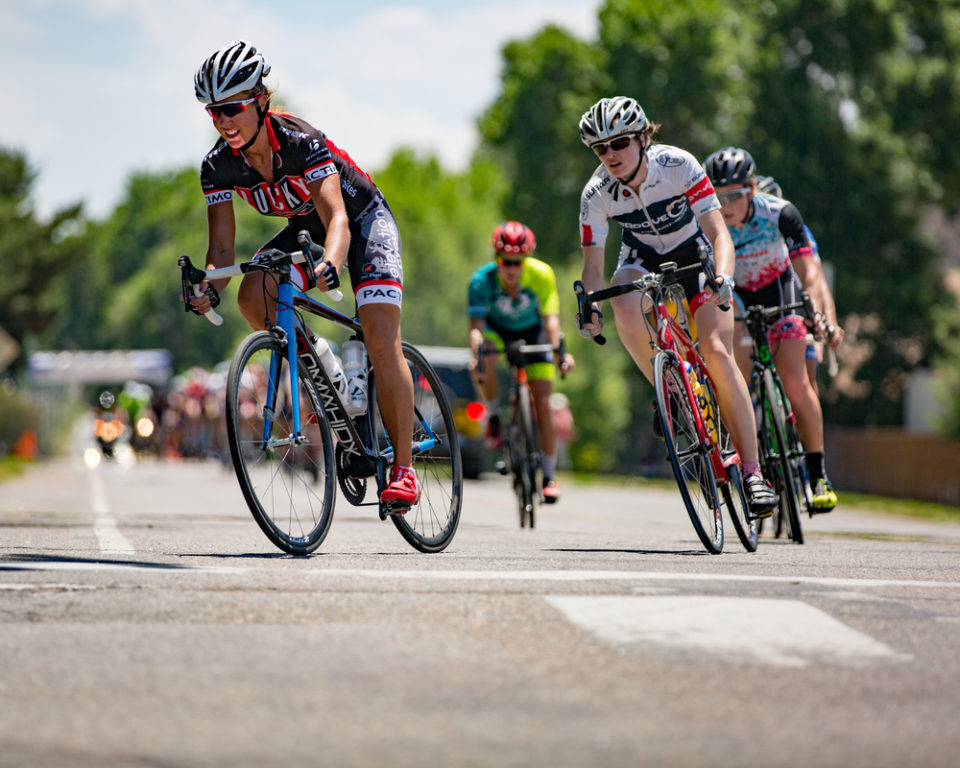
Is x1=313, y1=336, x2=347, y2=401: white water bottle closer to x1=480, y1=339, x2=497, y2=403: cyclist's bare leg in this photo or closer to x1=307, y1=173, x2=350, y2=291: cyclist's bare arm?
x1=307, y1=173, x2=350, y2=291: cyclist's bare arm

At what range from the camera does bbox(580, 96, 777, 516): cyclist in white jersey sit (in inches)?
304

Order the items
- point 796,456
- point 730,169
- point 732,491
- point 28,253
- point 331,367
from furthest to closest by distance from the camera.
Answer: point 28,253 < point 730,169 < point 796,456 < point 732,491 < point 331,367

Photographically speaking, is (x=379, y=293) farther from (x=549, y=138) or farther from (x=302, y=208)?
(x=549, y=138)

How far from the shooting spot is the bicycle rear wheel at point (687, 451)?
23.9 feet

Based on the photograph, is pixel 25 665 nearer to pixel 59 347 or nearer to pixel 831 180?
pixel 831 180

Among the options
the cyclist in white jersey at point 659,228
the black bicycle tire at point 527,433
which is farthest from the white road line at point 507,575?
the black bicycle tire at point 527,433

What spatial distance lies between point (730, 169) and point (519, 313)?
2389 millimetres

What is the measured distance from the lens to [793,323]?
938 cm

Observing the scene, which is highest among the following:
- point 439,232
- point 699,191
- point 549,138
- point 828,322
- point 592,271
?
point 439,232

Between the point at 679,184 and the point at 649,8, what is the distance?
3874 centimetres

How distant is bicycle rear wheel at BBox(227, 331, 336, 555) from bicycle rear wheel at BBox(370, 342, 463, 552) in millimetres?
375

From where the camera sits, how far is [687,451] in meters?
7.47

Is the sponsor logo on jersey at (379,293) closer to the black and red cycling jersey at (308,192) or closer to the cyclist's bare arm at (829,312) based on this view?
the black and red cycling jersey at (308,192)

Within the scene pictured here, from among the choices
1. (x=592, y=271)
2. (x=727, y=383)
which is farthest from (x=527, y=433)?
(x=727, y=383)
